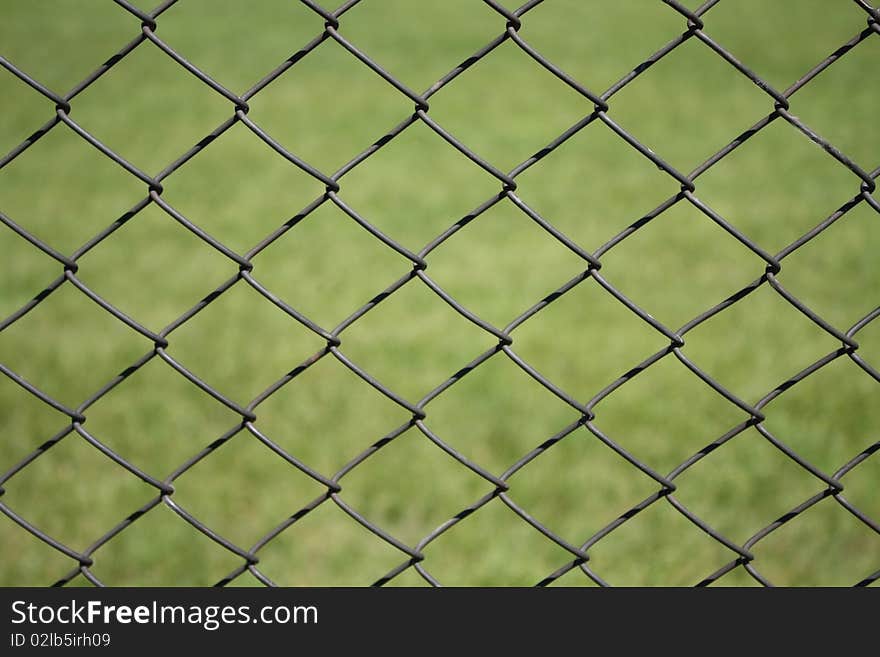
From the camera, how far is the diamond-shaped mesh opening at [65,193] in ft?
13.5

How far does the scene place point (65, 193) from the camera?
4422 mm

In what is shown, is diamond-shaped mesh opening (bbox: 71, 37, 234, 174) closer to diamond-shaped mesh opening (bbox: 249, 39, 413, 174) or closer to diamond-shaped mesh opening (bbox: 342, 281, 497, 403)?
diamond-shaped mesh opening (bbox: 249, 39, 413, 174)

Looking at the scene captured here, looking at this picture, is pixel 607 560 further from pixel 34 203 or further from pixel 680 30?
pixel 680 30

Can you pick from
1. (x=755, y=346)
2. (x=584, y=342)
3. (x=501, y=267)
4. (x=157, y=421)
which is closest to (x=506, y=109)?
(x=501, y=267)

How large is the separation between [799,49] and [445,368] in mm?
5212

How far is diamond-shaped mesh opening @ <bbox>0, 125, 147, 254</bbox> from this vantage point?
411cm

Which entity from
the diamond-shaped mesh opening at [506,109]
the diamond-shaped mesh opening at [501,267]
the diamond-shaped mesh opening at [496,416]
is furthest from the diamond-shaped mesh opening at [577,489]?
the diamond-shaped mesh opening at [506,109]

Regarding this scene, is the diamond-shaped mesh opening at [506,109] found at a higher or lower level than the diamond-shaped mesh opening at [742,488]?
higher

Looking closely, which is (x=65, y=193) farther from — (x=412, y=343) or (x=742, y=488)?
(x=742, y=488)

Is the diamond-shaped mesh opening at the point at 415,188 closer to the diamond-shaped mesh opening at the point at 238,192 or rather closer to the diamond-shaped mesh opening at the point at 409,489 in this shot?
the diamond-shaped mesh opening at the point at 238,192

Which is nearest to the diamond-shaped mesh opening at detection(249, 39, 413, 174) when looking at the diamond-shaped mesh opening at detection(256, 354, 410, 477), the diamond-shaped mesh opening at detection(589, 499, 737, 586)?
the diamond-shaped mesh opening at detection(256, 354, 410, 477)

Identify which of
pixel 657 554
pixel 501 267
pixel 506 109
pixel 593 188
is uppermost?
pixel 506 109

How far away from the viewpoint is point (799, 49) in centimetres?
693
